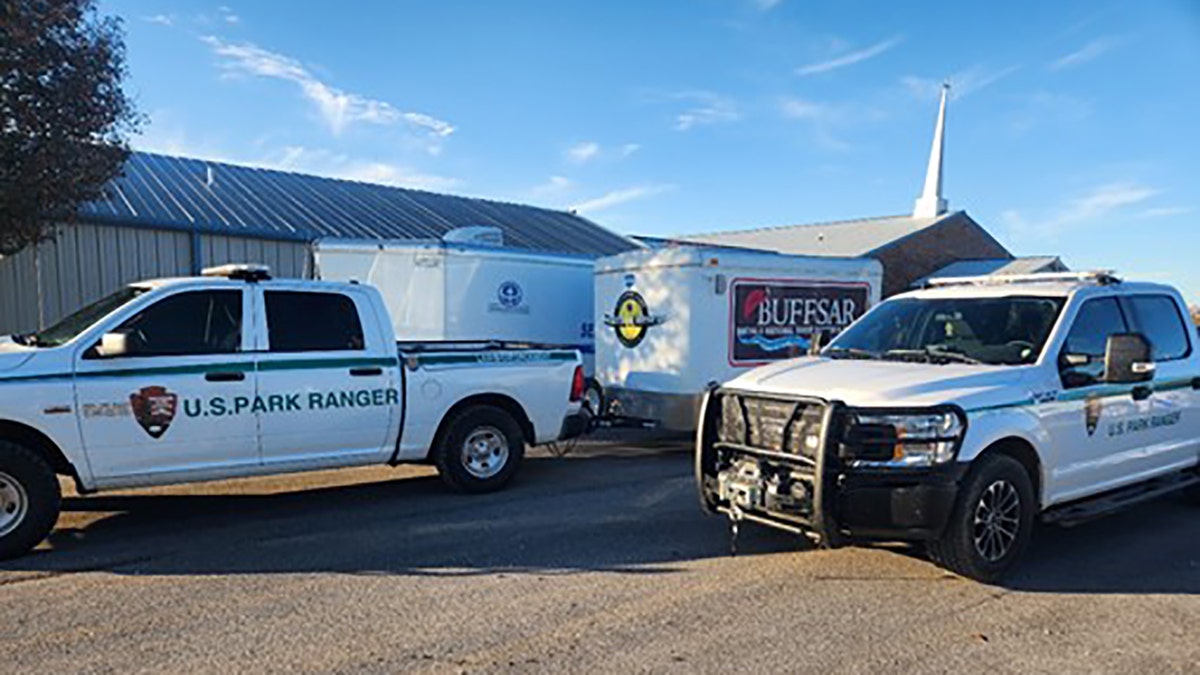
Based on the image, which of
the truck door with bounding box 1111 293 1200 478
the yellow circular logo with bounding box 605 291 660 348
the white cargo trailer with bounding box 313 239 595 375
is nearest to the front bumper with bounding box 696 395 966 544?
the truck door with bounding box 1111 293 1200 478

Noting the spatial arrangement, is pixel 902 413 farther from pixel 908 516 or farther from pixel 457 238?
pixel 457 238

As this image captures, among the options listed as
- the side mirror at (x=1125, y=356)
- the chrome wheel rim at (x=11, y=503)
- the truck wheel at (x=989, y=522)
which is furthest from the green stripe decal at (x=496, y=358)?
the side mirror at (x=1125, y=356)

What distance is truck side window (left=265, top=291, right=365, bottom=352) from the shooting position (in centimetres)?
665

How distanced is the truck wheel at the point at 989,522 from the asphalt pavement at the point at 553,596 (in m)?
0.17

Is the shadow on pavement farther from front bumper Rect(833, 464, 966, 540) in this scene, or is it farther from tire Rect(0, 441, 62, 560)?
front bumper Rect(833, 464, 966, 540)

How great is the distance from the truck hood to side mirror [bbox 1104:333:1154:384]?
2.37 ft

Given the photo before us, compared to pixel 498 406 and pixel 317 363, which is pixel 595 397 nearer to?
pixel 498 406

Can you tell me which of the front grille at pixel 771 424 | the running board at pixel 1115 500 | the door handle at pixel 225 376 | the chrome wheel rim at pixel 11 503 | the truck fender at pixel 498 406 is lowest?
the running board at pixel 1115 500

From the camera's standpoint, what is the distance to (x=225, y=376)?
6.29 m

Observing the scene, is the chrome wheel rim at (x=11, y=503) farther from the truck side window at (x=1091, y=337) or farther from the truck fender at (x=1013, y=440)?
the truck side window at (x=1091, y=337)

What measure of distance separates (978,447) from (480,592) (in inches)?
123

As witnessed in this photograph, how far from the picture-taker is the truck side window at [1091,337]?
552cm

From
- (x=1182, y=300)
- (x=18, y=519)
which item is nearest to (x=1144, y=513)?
(x=1182, y=300)

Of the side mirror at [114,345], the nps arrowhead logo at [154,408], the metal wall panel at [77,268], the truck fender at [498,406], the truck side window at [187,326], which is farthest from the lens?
the metal wall panel at [77,268]
